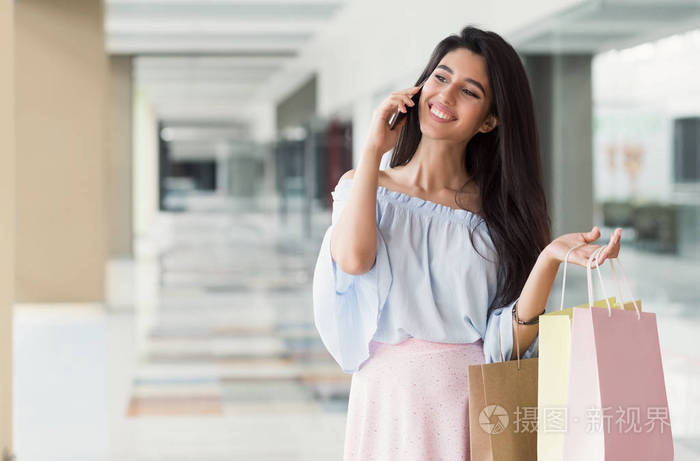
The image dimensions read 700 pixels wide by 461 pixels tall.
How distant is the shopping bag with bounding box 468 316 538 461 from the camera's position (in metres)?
1.61

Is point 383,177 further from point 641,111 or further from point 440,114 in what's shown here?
point 641,111

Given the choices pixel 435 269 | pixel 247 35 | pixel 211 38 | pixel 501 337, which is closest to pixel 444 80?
pixel 435 269

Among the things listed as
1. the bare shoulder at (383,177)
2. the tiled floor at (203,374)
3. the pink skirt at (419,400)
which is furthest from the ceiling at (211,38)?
the pink skirt at (419,400)

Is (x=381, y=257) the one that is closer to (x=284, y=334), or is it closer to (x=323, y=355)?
(x=323, y=355)

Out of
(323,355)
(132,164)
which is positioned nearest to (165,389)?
(323,355)

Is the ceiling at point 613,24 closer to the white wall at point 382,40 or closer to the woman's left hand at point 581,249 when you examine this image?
the white wall at point 382,40

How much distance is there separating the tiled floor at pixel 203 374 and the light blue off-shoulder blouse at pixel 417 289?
9.78ft

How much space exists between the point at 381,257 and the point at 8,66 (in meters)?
3.05

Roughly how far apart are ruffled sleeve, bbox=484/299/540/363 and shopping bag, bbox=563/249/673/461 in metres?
0.20

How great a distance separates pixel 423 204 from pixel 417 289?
7.0 inches

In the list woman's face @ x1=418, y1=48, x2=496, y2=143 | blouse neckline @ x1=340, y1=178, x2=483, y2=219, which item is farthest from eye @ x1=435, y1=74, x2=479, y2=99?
blouse neckline @ x1=340, y1=178, x2=483, y2=219

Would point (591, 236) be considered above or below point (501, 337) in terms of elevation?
above

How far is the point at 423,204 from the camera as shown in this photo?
1.81 metres

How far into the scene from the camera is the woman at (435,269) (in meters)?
1.72
